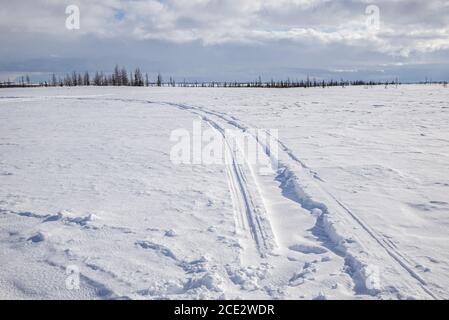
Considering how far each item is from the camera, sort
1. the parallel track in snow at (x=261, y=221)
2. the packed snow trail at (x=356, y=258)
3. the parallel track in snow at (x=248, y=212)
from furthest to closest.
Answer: the parallel track in snow at (x=248, y=212), the parallel track in snow at (x=261, y=221), the packed snow trail at (x=356, y=258)

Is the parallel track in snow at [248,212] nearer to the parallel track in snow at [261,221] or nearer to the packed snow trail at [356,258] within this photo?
→ the parallel track in snow at [261,221]

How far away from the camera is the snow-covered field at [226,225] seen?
3597 millimetres

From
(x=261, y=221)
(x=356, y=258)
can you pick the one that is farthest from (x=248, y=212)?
(x=356, y=258)

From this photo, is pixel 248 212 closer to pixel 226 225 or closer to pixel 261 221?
pixel 261 221

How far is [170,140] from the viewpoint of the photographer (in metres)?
11.9

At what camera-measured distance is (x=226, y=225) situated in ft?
16.7

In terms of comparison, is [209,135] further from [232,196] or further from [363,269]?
[363,269]

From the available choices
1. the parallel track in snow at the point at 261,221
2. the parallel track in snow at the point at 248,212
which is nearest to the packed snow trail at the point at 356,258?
the parallel track in snow at the point at 261,221

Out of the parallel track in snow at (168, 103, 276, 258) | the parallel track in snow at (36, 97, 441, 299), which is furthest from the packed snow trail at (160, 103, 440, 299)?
the parallel track in snow at (168, 103, 276, 258)

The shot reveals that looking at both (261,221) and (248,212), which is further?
(248,212)

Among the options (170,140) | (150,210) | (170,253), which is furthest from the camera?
(170,140)
